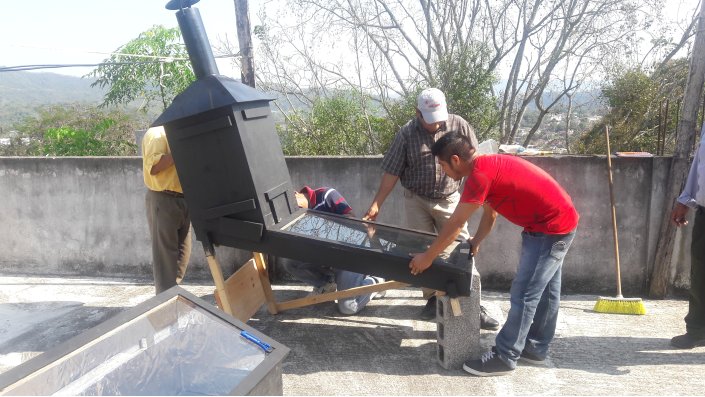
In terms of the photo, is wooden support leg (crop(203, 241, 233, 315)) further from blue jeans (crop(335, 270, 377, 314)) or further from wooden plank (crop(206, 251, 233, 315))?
blue jeans (crop(335, 270, 377, 314))

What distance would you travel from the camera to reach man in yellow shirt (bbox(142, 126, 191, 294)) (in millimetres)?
3865

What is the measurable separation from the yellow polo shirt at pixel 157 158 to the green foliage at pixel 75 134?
12.6 ft

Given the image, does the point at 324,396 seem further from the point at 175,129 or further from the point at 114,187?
the point at 114,187

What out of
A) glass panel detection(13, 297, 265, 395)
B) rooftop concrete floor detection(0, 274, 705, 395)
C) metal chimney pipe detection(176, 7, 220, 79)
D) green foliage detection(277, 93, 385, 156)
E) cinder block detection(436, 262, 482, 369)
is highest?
metal chimney pipe detection(176, 7, 220, 79)

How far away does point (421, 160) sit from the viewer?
12.9 feet

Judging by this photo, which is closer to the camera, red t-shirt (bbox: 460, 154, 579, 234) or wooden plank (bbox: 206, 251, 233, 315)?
red t-shirt (bbox: 460, 154, 579, 234)

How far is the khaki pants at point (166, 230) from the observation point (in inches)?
158

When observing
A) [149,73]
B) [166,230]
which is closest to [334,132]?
[149,73]

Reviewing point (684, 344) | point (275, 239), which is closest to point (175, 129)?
point (275, 239)

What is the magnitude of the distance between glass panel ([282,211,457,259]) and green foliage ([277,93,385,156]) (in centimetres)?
422

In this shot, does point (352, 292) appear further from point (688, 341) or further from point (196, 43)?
point (688, 341)

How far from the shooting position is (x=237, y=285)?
12.9ft

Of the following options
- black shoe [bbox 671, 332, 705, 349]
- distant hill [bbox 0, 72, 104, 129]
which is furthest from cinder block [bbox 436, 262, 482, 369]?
distant hill [bbox 0, 72, 104, 129]

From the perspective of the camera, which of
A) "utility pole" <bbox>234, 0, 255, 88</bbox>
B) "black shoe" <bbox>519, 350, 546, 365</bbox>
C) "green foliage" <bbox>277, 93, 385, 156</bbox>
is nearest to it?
"black shoe" <bbox>519, 350, 546, 365</bbox>
